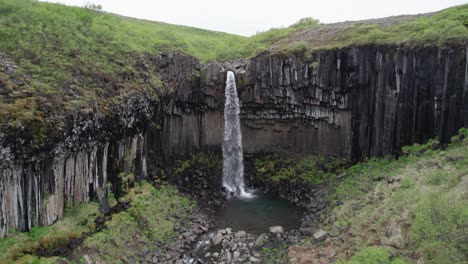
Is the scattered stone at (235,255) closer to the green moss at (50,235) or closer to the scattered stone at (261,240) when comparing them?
the scattered stone at (261,240)

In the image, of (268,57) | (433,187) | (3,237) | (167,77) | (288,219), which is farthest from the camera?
(268,57)

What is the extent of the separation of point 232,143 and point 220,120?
2216mm

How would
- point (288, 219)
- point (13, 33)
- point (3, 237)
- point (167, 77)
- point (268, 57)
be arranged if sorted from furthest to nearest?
point (268, 57) → point (167, 77) → point (288, 219) → point (13, 33) → point (3, 237)

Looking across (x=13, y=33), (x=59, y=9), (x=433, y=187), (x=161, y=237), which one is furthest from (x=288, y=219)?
(x=59, y=9)

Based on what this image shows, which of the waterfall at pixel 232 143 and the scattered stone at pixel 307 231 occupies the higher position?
the waterfall at pixel 232 143

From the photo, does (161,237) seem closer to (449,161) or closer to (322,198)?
(322,198)

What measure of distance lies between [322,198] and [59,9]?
2199cm

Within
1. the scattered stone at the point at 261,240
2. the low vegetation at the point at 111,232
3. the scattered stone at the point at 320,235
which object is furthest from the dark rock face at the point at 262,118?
the scattered stone at the point at 320,235

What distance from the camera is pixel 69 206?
54.8 ft

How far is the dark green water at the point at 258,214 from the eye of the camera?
70.4 feet

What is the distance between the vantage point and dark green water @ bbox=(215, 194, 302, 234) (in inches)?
845

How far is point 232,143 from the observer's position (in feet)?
95.5

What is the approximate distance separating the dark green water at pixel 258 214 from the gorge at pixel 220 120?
591 mm

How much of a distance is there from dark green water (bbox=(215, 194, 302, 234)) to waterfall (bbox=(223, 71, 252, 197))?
2434mm
